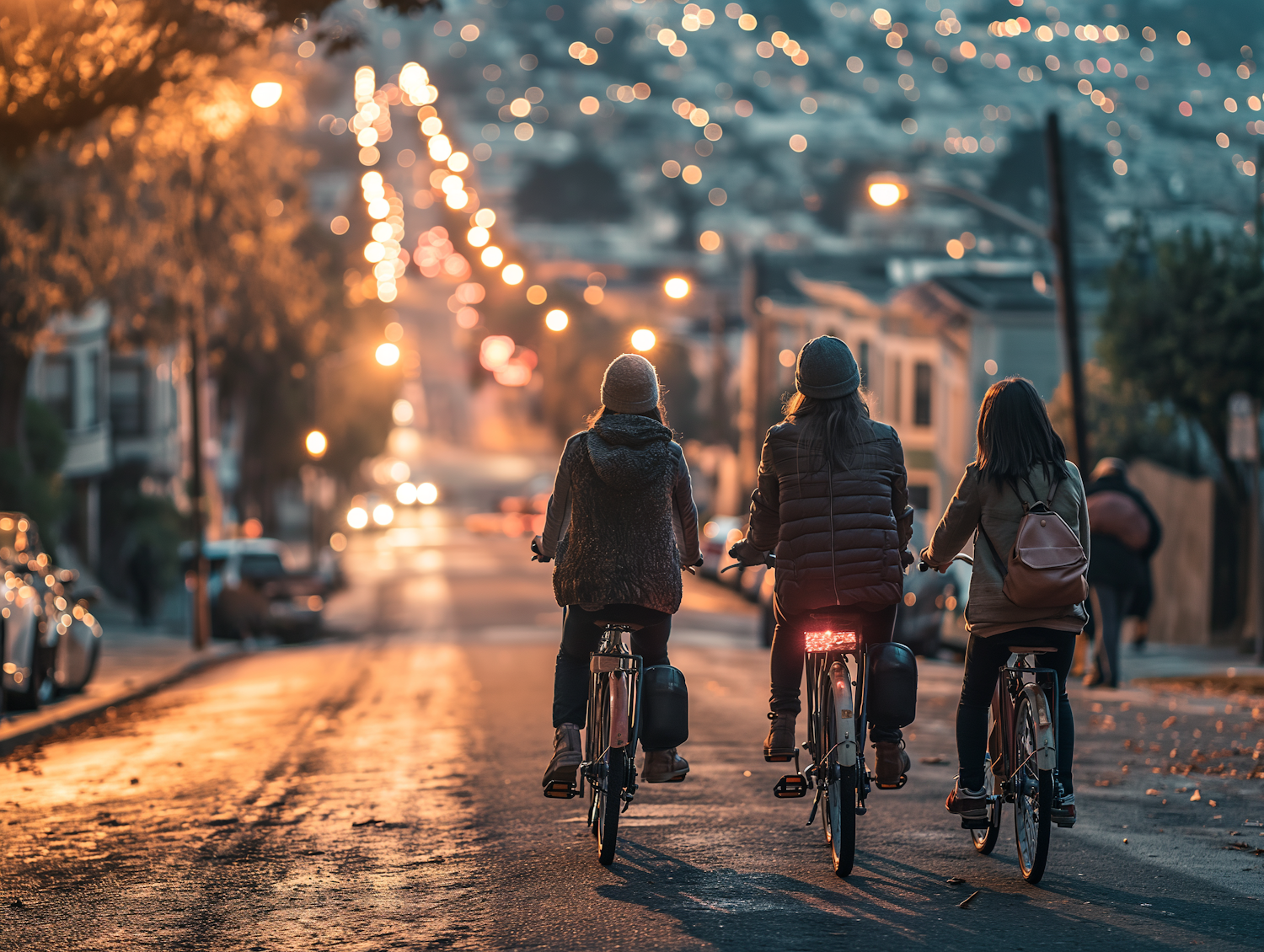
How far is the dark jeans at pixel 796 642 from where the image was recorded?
23.1ft

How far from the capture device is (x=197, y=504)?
26484 millimetres

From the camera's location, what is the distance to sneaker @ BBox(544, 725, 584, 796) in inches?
283

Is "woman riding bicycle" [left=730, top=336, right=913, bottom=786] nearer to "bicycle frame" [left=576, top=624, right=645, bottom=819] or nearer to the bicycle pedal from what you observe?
the bicycle pedal

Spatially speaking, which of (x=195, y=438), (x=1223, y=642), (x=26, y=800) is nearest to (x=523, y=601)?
(x=195, y=438)

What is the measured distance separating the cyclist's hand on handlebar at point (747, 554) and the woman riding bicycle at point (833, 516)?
34 mm

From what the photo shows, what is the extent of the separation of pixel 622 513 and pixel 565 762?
1.06 metres

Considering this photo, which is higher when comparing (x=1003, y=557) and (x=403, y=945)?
(x=1003, y=557)

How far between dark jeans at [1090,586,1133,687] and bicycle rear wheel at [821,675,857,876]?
26.1 ft

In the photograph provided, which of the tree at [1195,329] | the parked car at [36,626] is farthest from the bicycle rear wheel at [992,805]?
the tree at [1195,329]

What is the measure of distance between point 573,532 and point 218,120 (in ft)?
61.2

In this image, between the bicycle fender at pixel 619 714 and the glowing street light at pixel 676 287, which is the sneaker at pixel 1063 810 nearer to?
the bicycle fender at pixel 619 714

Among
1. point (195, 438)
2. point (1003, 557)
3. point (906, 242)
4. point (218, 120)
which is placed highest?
point (906, 242)

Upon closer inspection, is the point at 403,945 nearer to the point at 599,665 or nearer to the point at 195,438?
the point at 599,665

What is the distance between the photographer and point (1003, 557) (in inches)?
268
